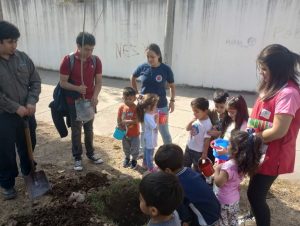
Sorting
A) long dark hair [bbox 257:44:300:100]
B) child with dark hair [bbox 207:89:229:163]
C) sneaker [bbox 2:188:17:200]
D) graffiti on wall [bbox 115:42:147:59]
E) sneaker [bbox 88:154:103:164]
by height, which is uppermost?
long dark hair [bbox 257:44:300:100]

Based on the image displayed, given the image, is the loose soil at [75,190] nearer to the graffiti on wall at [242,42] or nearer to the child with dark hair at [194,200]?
the child with dark hair at [194,200]

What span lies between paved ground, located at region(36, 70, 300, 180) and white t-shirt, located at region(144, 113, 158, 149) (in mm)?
1409

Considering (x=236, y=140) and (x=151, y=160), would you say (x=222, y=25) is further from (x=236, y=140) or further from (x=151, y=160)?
(x=236, y=140)

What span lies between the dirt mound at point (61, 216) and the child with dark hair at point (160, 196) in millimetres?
1332

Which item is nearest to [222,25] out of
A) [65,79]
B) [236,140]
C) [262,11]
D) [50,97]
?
[262,11]

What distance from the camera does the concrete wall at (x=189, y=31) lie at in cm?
791

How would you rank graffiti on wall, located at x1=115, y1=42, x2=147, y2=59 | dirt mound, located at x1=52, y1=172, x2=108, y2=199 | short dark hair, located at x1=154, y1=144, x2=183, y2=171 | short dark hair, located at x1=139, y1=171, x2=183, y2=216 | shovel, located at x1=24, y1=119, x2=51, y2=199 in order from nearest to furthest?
short dark hair, located at x1=139, y1=171, x2=183, y2=216
short dark hair, located at x1=154, y1=144, x2=183, y2=171
shovel, located at x1=24, y1=119, x2=51, y2=199
dirt mound, located at x1=52, y1=172, x2=108, y2=199
graffiti on wall, located at x1=115, y1=42, x2=147, y2=59

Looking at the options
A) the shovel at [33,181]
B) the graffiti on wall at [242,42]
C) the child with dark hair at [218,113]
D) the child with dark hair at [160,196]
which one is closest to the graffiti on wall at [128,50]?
the graffiti on wall at [242,42]

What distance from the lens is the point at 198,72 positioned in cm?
902

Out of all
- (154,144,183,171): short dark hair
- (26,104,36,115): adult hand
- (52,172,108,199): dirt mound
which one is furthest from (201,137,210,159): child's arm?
(26,104,36,115): adult hand

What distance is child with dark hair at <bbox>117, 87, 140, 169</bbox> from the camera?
13.4ft

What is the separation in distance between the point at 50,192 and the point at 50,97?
5065mm

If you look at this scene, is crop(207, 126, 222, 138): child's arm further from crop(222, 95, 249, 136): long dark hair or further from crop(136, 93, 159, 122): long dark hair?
crop(136, 93, 159, 122): long dark hair

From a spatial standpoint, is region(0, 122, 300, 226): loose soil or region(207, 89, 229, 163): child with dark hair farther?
region(207, 89, 229, 163): child with dark hair
